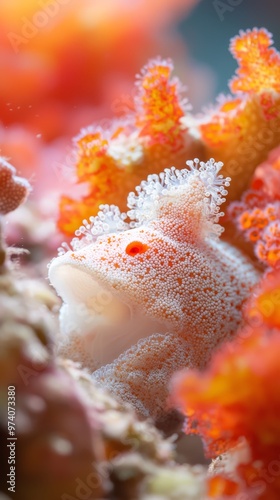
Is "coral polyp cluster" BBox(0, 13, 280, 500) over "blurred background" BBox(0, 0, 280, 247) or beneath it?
beneath

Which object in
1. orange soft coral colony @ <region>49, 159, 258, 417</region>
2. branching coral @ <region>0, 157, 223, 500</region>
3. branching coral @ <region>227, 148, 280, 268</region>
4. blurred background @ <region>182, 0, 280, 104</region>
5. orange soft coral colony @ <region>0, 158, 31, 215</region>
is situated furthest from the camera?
blurred background @ <region>182, 0, 280, 104</region>

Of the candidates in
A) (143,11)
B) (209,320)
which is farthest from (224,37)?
(209,320)

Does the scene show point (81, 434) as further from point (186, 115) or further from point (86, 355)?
point (186, 115)

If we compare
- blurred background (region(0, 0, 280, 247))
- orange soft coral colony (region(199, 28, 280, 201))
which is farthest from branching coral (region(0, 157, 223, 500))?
blurred background (region(0, 0, 280, 247))

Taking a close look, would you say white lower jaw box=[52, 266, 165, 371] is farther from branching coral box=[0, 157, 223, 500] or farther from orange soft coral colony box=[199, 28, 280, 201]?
orange soft coral colony box=[199, 28, 280, 201]

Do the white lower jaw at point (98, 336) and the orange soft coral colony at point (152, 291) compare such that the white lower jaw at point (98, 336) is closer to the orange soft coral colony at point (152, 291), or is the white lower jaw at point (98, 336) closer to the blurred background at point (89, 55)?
the orange soft coral colony at point (152, 291)
